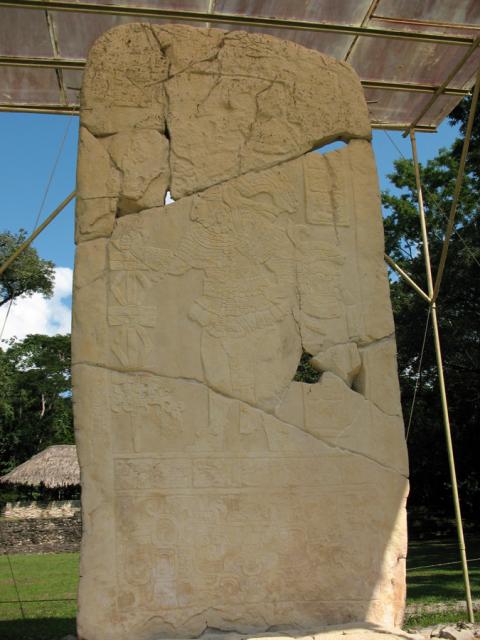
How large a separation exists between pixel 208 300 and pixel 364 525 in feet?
5.19

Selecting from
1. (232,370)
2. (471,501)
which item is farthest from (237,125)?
(471,501)

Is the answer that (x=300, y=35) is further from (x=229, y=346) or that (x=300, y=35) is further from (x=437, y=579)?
(x=437, y=579)

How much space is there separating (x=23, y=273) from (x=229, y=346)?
83.4 feet

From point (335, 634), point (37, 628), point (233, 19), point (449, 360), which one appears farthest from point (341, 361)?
point (449, 360)

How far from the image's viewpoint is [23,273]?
2789 cm

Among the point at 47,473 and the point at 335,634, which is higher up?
the point at 47,473

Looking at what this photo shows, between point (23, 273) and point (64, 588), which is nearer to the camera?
point (64, 588)

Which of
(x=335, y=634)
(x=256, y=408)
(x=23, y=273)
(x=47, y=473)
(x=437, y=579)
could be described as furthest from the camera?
(x=23, y=273)

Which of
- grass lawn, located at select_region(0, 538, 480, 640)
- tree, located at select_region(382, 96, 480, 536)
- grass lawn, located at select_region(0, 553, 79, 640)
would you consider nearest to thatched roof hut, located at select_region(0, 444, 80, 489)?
grass lawn, located at select_region(0, 553, 79, 640)

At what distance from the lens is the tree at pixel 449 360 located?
14664mm

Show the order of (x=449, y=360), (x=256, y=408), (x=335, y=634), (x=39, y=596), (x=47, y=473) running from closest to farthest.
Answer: (x=335, y=634) < (x=256, y=408) < (x=39, y=596) < (x=449, y=360) < (x=47, y=473)

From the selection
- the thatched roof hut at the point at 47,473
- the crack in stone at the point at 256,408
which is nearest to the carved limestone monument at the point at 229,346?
the crack in stone at the point at 256,408

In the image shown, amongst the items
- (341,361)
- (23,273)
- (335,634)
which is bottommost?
(335,634)

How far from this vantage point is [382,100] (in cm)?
643
